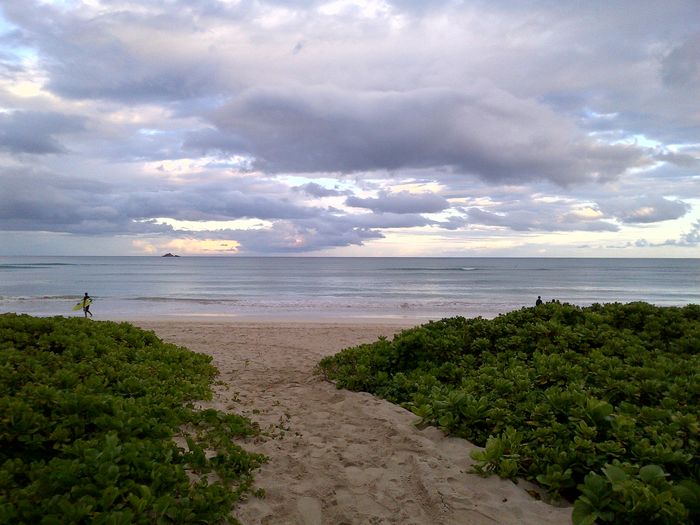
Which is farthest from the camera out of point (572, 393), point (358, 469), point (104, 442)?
point (572, 393)

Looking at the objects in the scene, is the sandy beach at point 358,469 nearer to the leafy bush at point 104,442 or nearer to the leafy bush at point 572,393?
the leafy bush at point 572,393

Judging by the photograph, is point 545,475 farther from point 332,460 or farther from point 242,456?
point 242,456

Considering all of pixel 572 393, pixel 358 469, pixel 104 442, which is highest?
pixel 572 393

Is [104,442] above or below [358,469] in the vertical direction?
above

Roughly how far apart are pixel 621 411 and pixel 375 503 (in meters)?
2.52

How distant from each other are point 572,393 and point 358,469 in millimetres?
2247

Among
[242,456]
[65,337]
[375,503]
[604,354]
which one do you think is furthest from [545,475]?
[65,337]

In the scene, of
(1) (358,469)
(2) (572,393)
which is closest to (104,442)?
(1) (358,469)

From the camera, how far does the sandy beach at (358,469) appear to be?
350cm

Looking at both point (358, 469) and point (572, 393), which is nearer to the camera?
point (358, 469)

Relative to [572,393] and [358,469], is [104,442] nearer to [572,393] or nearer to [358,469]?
[358,469]

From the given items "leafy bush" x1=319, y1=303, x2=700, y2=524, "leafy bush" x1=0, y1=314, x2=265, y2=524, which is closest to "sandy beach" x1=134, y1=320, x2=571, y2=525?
"leafy bush" x1=319, y1=303, x2=700, y2=524

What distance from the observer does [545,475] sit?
12.0 feet

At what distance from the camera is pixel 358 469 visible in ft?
14.0
